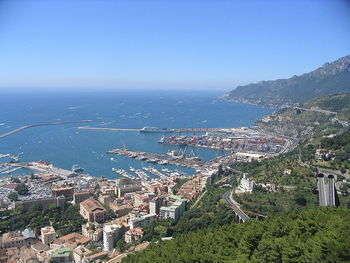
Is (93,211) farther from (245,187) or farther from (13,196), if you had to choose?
(245,187)

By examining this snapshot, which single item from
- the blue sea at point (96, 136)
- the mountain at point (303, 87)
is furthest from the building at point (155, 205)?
the mountain at point (303, 87)

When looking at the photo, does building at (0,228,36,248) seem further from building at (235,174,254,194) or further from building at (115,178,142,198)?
building at (235,174,254,194)

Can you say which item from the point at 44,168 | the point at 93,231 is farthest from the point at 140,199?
the point at 44,168

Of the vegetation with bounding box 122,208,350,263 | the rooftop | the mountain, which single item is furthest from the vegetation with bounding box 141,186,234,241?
the mountain

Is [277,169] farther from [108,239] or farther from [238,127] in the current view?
[238,127]

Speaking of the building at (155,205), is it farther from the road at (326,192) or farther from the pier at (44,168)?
the pier at (44,168)
